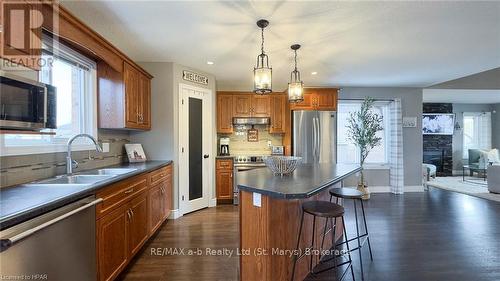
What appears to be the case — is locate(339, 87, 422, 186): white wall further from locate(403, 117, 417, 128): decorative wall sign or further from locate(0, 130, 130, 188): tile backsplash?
locate(0, 130, 130, 188): tile backsplash

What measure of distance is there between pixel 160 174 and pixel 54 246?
6.24 feet

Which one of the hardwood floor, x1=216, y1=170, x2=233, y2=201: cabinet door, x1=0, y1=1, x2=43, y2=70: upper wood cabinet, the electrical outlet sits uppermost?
x1=0, y1=1, x2=43, y2=70: upper wood cabinet

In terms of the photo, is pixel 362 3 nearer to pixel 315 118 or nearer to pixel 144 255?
pixel 315 118

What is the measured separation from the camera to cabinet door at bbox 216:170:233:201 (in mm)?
4754

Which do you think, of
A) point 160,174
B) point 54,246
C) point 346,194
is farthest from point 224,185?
point 54,246

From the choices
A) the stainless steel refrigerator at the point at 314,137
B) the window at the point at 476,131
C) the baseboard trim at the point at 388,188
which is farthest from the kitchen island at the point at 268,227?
the window at the point at 476,131

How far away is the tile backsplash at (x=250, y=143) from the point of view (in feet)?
18.4

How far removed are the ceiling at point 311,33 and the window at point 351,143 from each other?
5.40ft

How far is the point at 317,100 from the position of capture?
519cm

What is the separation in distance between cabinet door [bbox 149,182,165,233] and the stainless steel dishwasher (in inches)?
45.9

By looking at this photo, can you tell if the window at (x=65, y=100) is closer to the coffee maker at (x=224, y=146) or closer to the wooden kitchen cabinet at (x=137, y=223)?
the wooden kitchen cabinet at (x=137, y=223)

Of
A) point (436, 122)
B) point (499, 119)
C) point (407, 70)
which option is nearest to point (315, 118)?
point (407, 70)

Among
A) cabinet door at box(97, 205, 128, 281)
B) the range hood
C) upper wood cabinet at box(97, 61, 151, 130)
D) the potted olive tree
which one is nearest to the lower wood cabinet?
cabinet door at box(97, 205, 128, 281)

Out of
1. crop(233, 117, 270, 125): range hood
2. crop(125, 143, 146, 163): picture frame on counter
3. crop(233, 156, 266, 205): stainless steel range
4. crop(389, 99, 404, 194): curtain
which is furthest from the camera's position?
crop(389, 99, 404, 194): curtain
